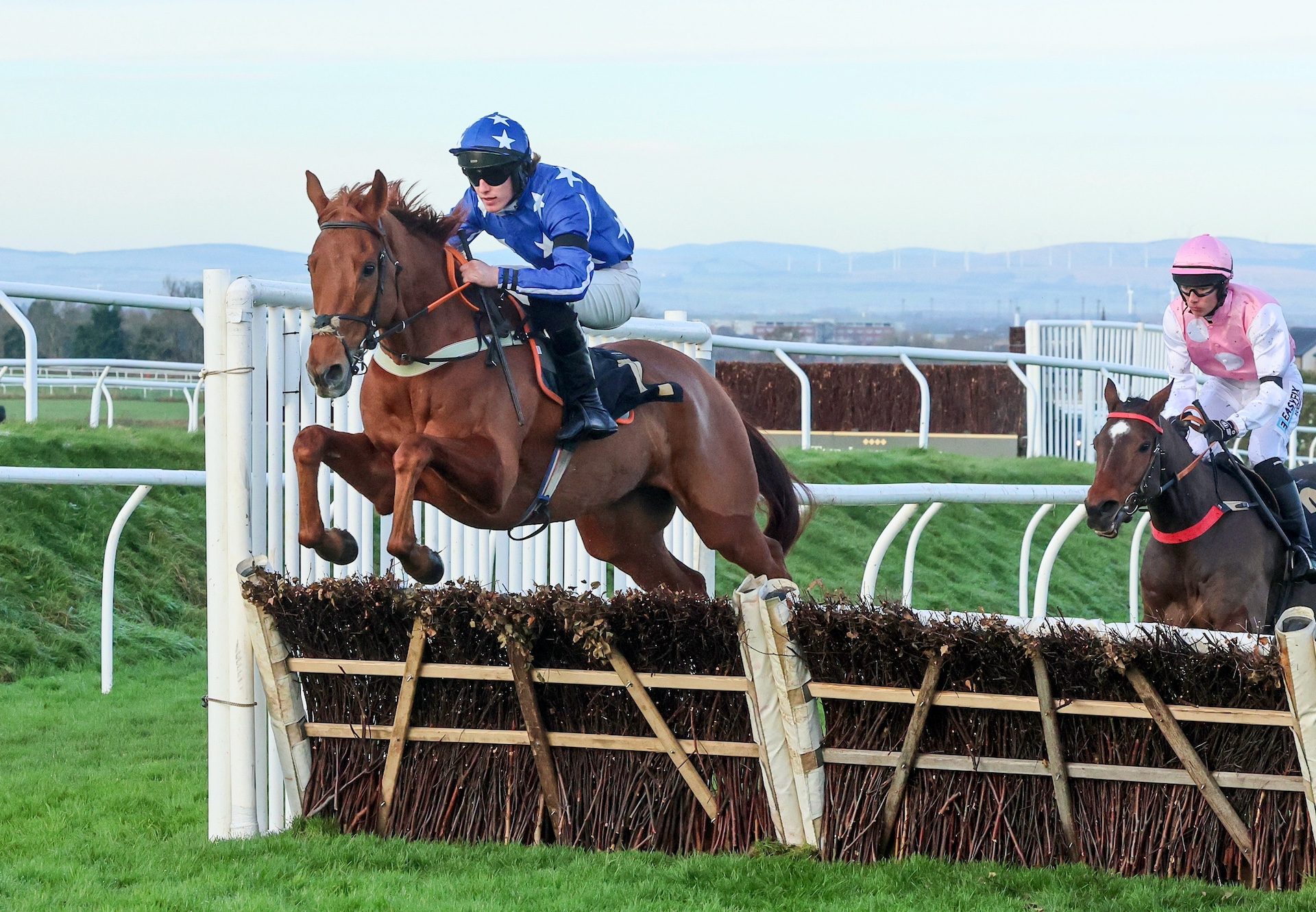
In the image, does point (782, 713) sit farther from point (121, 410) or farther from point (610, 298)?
point (121, 410)

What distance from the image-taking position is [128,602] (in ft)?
24.7

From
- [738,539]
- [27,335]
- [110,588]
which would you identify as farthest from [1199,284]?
[27,335]

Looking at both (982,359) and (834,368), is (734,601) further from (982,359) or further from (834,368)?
(834,368)

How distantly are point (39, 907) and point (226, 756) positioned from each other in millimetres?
767

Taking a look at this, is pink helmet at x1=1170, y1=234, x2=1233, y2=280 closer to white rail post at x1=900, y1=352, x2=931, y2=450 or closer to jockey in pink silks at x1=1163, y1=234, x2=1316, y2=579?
jockey in pink silks at x1=1163, y1=234, x2=1316, y2=579

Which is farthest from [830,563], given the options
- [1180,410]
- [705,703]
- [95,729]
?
[705,703]

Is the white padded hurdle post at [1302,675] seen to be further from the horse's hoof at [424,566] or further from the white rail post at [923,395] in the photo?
the white rail post at [923,395]

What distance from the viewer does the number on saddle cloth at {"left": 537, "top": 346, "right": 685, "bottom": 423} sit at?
4.34m

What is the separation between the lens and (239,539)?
410 centimetres

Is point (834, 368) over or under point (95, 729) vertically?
over

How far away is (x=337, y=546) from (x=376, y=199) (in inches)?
35.5

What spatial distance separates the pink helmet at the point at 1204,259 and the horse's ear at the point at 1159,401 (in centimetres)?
41

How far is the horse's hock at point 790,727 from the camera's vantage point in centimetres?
339

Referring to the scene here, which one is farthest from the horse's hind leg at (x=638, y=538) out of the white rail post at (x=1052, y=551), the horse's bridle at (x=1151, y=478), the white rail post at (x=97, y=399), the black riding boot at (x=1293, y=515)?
the white rail post at (x=97, y=399)
